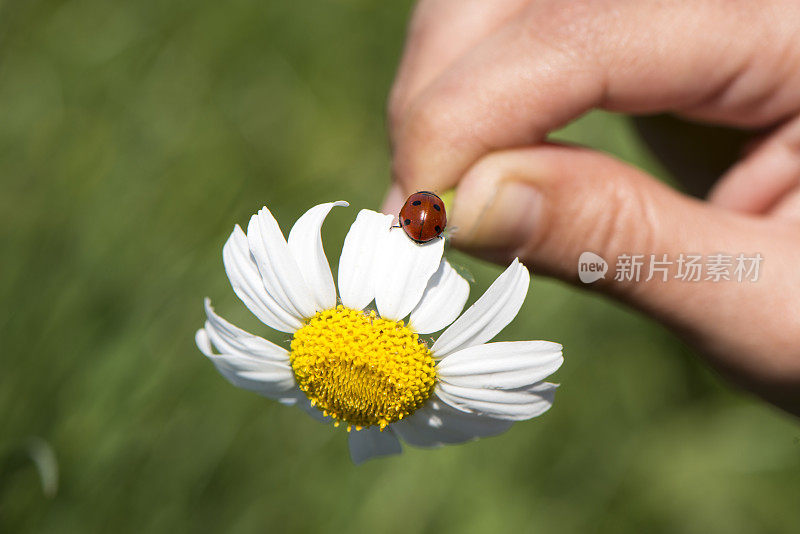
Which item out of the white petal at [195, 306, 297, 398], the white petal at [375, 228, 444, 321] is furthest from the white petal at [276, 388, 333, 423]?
the white petal at [375, 228, 444, 321]

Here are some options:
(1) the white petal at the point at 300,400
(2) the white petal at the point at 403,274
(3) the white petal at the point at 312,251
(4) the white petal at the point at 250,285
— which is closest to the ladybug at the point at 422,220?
(2) the white petal at the point at 403,274

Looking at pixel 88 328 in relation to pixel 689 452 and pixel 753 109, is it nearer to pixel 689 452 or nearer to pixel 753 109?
pixel 753 109

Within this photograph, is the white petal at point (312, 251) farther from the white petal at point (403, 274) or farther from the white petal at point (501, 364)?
the white petal at point (501, 364)

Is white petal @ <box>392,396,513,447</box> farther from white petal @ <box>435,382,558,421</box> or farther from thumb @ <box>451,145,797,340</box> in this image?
thumb @ <box>451,145,797,340</box>

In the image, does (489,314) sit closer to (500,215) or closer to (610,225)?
(500,215)

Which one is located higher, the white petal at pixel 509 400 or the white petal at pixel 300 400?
the white petal at pixel 300 400

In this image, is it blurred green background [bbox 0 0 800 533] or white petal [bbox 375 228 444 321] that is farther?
blurred green background [bbox 0 0 800 533]

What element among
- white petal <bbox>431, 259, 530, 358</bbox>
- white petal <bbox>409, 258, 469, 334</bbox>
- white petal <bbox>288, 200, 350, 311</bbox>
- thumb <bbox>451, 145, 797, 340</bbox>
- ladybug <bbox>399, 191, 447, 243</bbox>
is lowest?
thumb <bbox>451, 145, 797, 340</bbox>

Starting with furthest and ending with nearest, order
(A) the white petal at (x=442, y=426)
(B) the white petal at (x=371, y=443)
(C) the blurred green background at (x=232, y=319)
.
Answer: (C) the blurred green background at (x=232, y=319), (B) the white petal at (x=371, y=443), (A) the white petal at (x=442, y=426)
